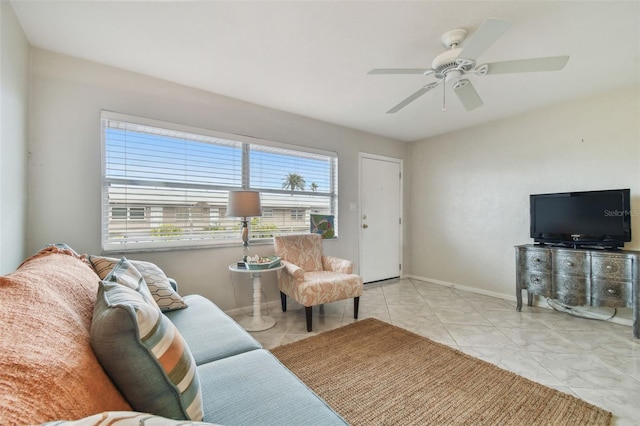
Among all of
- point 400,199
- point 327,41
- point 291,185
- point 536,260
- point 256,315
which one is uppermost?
point 327,41

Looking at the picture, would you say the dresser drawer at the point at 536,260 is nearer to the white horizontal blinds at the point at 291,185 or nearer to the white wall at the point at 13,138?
the white horizontal blinds at the point at 291,185

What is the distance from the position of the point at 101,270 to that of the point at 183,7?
161cm

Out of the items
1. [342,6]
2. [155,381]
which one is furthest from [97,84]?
[155,381]

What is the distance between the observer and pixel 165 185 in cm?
260

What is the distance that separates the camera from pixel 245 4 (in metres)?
1.65

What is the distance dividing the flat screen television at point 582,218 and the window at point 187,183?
Result: 8.89 feet

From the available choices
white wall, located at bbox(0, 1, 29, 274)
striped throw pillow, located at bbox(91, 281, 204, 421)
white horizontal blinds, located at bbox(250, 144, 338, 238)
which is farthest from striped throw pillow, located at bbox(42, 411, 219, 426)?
white horizontal blinds, located at bbox(250, 144, 338, 238)

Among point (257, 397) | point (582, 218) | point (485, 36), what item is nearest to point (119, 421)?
point (257, 397)

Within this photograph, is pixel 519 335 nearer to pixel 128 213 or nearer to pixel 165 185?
pixel 165 185

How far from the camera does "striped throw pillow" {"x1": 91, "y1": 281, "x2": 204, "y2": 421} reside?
63cm

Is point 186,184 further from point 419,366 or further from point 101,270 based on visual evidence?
point 419,366

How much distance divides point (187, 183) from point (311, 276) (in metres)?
1.56

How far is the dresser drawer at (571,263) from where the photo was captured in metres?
2.62

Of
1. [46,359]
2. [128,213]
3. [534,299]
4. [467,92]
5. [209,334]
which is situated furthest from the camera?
[534,299]
